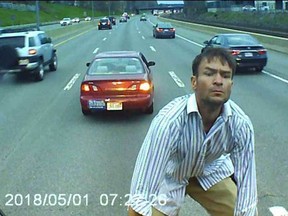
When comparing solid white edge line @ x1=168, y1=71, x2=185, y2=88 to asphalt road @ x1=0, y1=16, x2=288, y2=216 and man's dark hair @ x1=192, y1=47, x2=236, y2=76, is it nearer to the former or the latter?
asphalt road @ x1=0, y1=16, x2=288, y2=216

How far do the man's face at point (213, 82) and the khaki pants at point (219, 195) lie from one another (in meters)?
0.68

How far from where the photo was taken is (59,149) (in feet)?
28.8

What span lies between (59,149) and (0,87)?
8866 millimetres

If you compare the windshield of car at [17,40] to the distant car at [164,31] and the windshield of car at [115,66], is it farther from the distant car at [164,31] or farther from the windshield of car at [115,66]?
the distant car at [164,31]

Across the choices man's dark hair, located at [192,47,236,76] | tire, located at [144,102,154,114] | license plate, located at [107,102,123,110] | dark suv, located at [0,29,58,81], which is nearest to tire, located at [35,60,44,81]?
dark suv, located at [0,29,58,81]

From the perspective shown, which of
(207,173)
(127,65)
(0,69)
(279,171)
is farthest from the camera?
(127,65)

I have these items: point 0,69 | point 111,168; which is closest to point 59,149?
point 111,168

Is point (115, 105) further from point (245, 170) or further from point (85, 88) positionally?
point (245, 170)

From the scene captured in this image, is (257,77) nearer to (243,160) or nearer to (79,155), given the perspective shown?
(79,155)

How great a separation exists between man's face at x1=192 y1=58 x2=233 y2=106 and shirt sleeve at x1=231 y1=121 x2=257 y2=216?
30 cm

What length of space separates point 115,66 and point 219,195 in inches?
330

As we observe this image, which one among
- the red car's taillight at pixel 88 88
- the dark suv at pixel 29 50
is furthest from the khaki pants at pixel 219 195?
the dark suv at pixel 29 50

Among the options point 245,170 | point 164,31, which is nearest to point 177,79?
point 245,170

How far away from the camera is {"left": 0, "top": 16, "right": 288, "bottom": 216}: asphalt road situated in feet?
20.2
